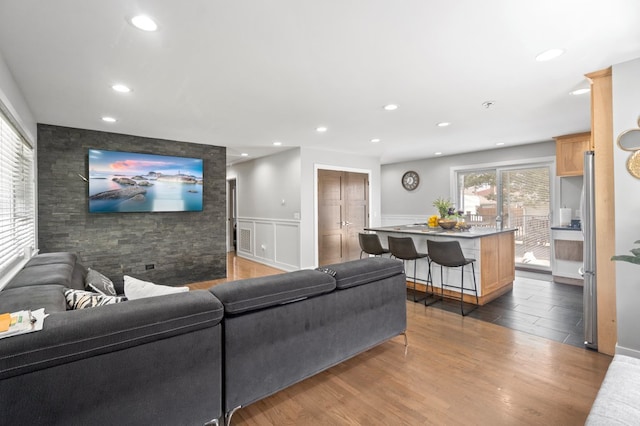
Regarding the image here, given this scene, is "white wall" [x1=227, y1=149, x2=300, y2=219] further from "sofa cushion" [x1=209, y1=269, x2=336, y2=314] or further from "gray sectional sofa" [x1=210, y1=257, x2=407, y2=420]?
"sofa cushion" [x1=209, y1=269, x2=336, y2=314]

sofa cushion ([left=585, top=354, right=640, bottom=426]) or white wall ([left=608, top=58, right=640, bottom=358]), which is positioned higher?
white wall ([left=608, top=58, right=640, bottom=358])

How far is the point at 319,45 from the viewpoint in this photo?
2.15 m

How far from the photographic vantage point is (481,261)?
12.8 ft

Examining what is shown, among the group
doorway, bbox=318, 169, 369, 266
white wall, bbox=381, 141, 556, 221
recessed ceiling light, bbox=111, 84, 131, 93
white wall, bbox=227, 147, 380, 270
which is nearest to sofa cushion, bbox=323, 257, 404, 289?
recessed ceiling light, bbox=111, 84, 131, 93

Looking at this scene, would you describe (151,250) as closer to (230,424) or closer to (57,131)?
(57,131)

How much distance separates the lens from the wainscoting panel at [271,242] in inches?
231

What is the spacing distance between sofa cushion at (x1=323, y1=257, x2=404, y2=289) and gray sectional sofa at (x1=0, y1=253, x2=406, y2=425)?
0.01m

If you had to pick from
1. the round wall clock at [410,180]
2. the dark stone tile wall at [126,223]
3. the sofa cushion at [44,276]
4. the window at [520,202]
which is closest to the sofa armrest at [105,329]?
the sofa cushion at [44,276]

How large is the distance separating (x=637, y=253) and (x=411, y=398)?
5.64 ft

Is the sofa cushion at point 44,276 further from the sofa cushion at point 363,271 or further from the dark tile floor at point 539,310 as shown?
the dark tile floor at point 539,310

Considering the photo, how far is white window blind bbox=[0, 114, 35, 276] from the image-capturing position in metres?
2.33

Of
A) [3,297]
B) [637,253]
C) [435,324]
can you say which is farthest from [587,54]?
[3,297]

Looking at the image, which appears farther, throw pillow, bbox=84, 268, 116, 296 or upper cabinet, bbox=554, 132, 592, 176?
upper cabinet, bbox=554, 132, 592, 176

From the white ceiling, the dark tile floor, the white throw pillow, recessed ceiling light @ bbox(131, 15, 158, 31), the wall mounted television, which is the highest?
the white ceiling
